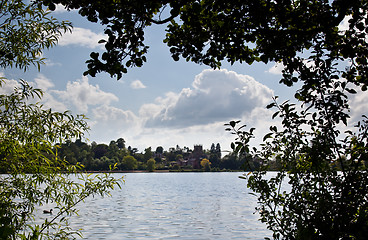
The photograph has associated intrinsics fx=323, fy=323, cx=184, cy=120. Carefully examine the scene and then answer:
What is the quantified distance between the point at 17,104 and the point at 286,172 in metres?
5.17

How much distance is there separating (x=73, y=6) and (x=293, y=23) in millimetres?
2386

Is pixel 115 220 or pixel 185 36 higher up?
pixel 185 36

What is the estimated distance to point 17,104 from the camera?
6.32m

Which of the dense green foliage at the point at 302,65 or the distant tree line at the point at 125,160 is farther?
the distant tree line at the point at 125,160

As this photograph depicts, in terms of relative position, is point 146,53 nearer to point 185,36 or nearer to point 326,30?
point 185,36

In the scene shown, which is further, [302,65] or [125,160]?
[125,160]

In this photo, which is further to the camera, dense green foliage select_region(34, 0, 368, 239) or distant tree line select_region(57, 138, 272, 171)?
distant tree line select_region(57, 138, 272, 171)

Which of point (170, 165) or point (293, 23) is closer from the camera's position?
point (293, 23)

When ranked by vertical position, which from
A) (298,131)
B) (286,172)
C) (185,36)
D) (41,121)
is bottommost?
(286,172)

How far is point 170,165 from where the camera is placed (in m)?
167

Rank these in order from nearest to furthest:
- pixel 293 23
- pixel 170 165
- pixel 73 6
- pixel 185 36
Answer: pixel 73 6 < pixel 293 23 < pixel 185 36 < pixel 170 165

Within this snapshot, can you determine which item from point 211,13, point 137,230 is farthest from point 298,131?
point 137,230

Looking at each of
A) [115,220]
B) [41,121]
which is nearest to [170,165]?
[115,220]

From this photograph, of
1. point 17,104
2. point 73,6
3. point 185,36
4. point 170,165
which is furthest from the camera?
point 170,165
